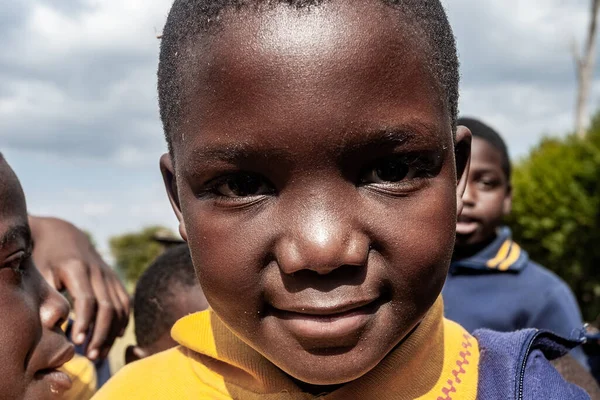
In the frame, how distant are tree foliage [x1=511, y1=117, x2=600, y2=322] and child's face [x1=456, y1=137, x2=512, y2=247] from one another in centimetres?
477

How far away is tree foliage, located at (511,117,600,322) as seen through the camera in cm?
921

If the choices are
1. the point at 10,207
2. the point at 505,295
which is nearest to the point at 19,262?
the point at 10,207

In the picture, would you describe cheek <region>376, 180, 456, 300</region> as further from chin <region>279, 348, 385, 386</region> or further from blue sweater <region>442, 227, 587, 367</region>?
blue sweater <region>442, 227, 587, 367</region>

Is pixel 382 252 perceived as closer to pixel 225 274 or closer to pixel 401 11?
pixel 225 274

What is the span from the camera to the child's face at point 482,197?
4.75 m

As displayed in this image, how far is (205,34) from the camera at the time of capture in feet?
5.32

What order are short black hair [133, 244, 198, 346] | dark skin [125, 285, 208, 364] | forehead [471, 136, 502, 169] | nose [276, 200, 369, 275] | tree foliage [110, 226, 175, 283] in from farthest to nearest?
tree foliage [110, 226, 175, 283] < forehead [471, 136, 502, 169] < short black hair [133, 244, 198, 346] < dark skin [125, 285, 208, 364] < nose [276, 200, 369, 275]

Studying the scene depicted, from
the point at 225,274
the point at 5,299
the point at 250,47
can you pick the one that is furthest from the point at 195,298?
the point at 250,47

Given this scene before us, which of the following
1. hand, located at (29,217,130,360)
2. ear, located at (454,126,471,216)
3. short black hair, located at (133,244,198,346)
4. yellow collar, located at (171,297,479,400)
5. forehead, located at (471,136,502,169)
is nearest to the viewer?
yellow collar, located at (171,297,479,400)

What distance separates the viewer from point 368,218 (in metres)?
1.50

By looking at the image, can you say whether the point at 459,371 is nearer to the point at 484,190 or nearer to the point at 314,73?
the point at 314,73

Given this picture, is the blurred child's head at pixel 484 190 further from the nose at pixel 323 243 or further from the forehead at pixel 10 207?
the nose at pixel 323 243

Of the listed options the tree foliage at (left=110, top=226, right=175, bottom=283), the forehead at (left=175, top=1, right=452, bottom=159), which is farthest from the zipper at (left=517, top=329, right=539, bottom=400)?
the tree foliage at (left=110, top=226, right=175, bottom=283)

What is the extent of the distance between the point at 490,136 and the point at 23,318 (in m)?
3.79
